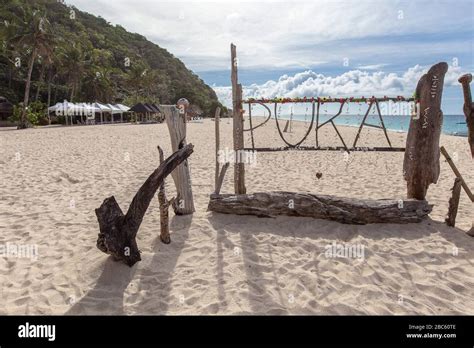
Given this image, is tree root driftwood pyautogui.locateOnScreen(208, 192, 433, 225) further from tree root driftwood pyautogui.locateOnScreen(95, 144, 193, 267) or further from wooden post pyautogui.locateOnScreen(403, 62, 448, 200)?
tree root driftwood pyautogui.locateOnScreen(95, 144, 193, 267)

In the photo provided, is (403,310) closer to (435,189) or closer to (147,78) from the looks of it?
(435,189)

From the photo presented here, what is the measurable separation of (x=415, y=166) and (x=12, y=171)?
1056 cm

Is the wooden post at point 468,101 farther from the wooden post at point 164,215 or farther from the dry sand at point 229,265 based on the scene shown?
the wooden post at point 164,215

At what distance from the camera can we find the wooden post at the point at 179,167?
5.49 m

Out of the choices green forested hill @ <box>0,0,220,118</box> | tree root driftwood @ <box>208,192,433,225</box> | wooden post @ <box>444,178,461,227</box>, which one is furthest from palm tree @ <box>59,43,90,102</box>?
wooden post @ <box>444,178,461,227</box>

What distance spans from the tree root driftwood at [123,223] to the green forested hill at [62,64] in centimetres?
2411

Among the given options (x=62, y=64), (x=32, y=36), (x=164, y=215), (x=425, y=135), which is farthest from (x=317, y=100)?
(x=62, y=64)

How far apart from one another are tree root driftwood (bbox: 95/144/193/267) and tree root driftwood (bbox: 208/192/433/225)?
6.22 feet

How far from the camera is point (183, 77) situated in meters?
96.4

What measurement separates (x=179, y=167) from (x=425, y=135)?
4.46m

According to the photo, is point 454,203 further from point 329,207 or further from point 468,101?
point 329,207

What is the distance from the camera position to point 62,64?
3859 centimetres
